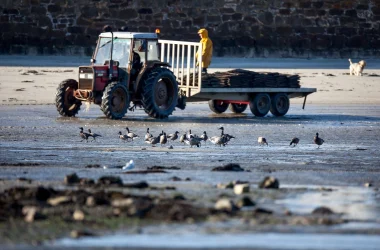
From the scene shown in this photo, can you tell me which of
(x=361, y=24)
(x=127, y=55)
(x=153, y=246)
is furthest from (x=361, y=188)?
(x=361, y=24)

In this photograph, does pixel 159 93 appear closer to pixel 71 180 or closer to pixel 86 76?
pixel 86 76

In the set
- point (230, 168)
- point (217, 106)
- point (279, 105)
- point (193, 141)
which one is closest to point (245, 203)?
point (230, 168)

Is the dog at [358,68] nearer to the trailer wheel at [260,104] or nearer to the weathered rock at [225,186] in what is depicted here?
the trailer wheel at [260,104]

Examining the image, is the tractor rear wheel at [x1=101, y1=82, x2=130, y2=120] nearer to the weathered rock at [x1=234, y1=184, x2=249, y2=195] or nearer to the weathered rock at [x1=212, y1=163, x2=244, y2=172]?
the weathered rock at [x1=212, y1=163, x2=244, y2=172]

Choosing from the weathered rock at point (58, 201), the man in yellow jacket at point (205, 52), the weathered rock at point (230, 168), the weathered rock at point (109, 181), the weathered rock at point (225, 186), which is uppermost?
the man in yellow jacket at point (205, 52)

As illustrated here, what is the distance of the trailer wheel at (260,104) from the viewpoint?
2495 centimetres

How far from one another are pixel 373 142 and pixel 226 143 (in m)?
2.81

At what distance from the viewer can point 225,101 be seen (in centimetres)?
2505

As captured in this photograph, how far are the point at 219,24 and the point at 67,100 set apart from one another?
45.2 feet

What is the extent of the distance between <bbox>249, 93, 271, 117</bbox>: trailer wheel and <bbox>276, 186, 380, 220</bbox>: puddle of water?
43.5 feet

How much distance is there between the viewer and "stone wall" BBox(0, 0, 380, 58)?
35625 millimetres

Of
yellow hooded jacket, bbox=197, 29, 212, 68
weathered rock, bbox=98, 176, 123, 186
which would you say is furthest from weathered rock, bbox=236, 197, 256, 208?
yellow hooded jacket, bbox=197, 29, 212, 68

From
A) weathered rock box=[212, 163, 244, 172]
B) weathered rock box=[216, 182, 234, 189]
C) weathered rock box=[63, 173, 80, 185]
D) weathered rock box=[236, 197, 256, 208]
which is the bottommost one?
weathered rock box=[212, 163, 244, 172]

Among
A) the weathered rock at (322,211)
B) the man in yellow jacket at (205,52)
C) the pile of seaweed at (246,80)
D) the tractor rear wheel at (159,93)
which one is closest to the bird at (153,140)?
the tractor rear wheel at (159,93)
